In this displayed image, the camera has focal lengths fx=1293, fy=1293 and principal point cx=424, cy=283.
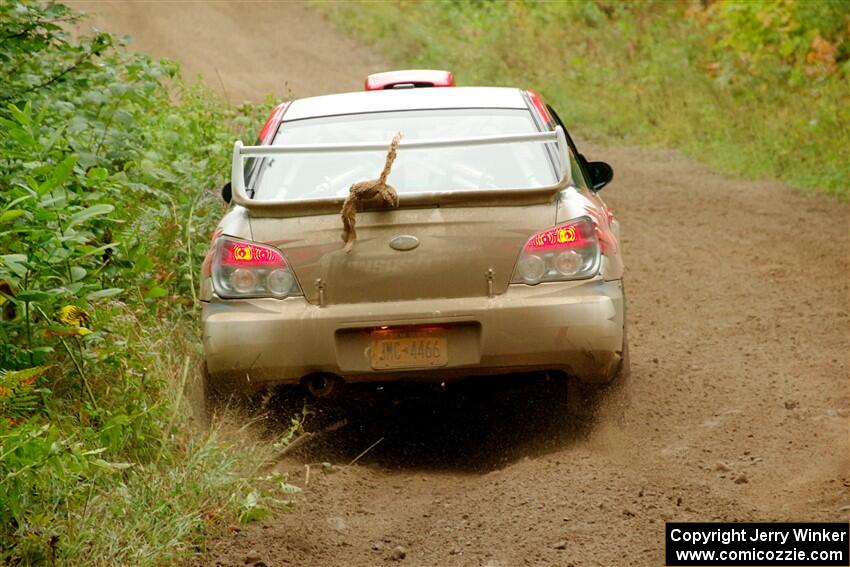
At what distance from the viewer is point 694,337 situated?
25.5ft

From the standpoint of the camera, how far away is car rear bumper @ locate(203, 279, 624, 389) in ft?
17.3

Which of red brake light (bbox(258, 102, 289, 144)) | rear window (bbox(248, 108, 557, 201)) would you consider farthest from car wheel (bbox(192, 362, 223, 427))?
red brake light (bbox(258, 102, 289, 144))

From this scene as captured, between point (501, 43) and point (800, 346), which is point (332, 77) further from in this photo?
point (800, 346)

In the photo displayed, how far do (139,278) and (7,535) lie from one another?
2.58 m

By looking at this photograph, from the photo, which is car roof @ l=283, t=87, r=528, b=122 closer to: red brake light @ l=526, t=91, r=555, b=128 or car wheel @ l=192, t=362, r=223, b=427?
red brake light @ l=526, t=91, r=555, b=128

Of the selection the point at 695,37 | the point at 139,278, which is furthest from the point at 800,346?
the point at 695,37

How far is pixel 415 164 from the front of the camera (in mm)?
5773

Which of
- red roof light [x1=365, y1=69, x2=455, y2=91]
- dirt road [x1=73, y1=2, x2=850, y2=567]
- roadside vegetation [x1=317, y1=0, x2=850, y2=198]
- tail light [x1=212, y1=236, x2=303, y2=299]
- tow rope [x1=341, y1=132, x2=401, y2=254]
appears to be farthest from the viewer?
roadside vegetation [x1=317, y1=0, x2=850, y2=198]

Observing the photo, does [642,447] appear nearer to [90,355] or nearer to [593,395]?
[593,395]

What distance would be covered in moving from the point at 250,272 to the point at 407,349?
2.41ft

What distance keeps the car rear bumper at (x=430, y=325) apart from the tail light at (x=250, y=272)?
0.04 meters

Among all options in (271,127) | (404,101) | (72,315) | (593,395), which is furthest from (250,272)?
(593,395)

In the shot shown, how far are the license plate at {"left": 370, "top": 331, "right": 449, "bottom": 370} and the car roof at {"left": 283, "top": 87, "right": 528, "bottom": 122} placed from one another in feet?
4.83
